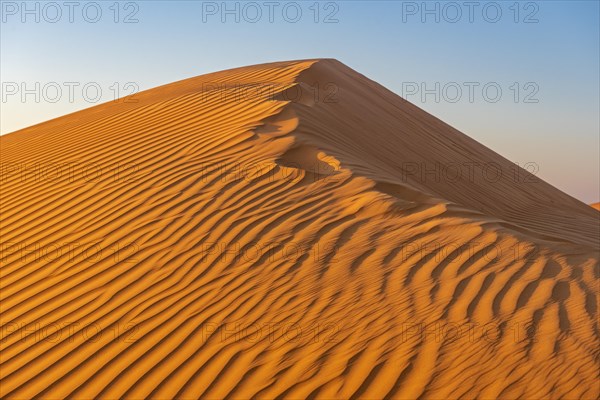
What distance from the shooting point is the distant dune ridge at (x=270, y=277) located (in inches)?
156

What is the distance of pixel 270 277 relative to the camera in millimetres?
5172

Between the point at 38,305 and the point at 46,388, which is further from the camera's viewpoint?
the point at 38,305

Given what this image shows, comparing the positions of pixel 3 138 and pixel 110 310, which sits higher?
pixel 3 138

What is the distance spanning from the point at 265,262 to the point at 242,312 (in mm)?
764

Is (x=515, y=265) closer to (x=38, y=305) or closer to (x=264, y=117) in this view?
(x=38, y=305)

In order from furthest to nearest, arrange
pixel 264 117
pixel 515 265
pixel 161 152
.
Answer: pixel 264 117
pixel 161 152
pixel 515 265

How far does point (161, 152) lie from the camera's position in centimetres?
810

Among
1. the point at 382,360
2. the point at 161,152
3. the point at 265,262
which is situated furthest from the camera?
the point at 161,152

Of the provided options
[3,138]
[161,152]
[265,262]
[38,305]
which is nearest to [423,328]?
[265,262]

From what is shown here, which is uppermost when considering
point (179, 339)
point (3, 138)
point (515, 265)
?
point (3, 138)

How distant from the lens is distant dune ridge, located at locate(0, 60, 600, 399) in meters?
3.97

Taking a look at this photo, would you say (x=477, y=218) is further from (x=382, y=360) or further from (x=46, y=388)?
(x=46, y=388)

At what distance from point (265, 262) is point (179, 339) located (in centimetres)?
115

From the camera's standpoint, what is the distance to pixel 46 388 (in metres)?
4.21
